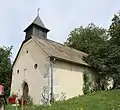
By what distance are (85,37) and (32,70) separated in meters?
22.0

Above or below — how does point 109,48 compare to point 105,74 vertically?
above

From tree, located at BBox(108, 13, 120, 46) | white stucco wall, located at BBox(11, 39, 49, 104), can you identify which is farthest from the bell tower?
tree, located at BBox(108, 13, 120, 46)

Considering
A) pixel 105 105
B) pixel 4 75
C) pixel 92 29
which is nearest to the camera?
pixel 105 105

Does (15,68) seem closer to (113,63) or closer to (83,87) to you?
(83,87)

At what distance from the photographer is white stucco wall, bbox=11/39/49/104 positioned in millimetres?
23609

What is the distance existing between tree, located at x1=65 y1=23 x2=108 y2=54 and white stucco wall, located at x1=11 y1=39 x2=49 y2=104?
17149mm

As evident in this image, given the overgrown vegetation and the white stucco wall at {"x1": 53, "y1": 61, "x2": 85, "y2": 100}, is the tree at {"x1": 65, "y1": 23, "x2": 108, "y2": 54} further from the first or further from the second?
the white stucco wall at {"x1": 53, "y1": 61, "x2": 85, "y2": 100}

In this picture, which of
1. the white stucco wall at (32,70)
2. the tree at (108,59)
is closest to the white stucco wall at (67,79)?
the white stucco wall at (32,70)

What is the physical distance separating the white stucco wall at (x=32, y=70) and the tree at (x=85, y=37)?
56.3 feet

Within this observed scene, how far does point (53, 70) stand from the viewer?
23.3m

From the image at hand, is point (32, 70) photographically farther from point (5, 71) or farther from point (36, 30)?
point (5, 71)

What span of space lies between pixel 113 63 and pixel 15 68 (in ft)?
35.2

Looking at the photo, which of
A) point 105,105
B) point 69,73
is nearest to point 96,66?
point 69,73

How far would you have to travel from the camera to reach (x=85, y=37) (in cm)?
4538
